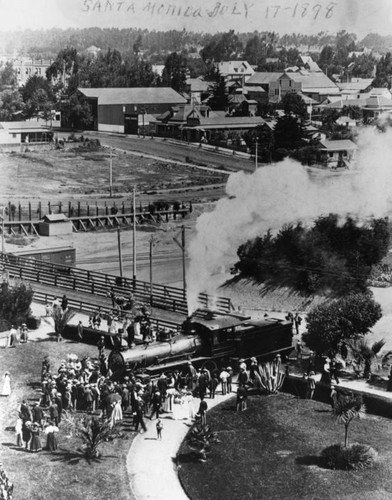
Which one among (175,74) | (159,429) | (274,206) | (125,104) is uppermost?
(175,74)

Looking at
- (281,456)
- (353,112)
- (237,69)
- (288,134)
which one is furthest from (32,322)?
(237,69)

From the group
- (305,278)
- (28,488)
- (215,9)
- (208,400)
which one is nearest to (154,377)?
(208,400)

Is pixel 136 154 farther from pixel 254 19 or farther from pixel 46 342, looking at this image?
pixel 46 342

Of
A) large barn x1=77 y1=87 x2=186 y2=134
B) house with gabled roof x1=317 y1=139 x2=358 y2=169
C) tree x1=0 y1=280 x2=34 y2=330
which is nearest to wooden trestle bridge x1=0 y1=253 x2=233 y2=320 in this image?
tree x1=0 y1=280 x2=34 y2=330

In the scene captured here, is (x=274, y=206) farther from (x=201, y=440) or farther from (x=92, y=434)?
(x=92, y=434)

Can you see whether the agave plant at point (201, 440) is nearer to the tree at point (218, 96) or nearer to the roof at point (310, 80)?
the tree at point (218, 96)

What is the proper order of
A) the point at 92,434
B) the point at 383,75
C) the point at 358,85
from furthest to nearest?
the point at 358,85, the point at 383,75, the point at 92,434

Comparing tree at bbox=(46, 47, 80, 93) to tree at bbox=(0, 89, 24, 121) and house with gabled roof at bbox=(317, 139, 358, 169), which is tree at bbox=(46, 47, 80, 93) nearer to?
tree at bbox=(0, 89, 24, 121)
